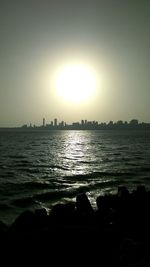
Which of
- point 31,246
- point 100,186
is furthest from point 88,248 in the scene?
point 100,186

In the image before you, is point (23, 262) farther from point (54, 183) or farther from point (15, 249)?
point (54, 183)

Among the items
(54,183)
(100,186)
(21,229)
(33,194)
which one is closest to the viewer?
(21,229)

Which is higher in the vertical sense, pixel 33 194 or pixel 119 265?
pixel 119 265

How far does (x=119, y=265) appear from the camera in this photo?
765 centimetres

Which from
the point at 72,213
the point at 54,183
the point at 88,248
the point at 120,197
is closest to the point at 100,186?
the point at 54,183

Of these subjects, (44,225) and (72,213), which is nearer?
(44,225)

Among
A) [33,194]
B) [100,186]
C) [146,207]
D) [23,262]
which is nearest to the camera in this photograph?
[23,262]

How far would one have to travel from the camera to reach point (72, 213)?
9.66m

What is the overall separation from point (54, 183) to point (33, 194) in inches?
196

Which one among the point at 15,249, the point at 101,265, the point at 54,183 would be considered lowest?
the point at 54,183

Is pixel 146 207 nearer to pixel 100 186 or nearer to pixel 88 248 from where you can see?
pixel 88 248

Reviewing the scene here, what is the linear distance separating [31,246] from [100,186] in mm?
16025

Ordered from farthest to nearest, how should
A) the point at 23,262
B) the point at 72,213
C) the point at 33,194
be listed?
the point at 33,194 < the point at 72,213 < the point at 23,262

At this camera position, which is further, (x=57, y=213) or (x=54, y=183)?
(x=54, y=183)
